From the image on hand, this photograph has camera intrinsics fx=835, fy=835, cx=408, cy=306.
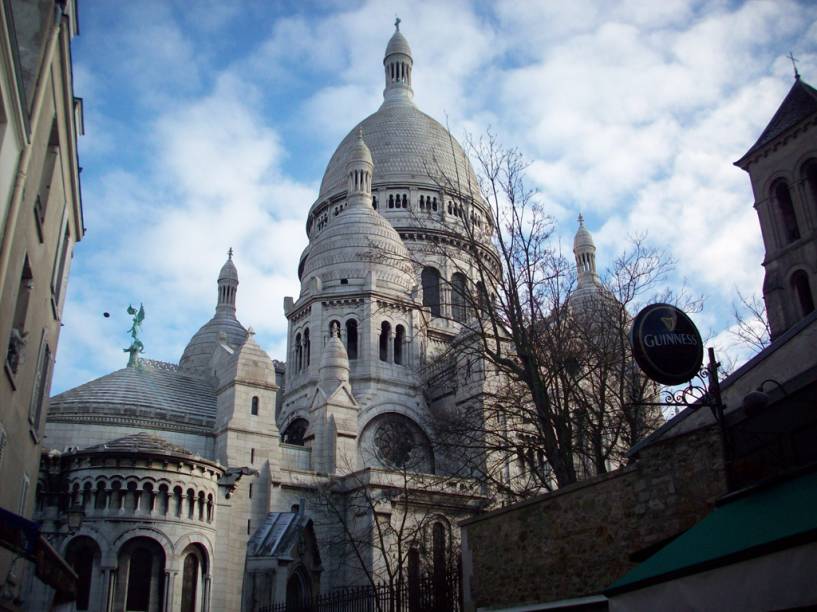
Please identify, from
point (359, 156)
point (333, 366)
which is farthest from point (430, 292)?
point (333, 366)

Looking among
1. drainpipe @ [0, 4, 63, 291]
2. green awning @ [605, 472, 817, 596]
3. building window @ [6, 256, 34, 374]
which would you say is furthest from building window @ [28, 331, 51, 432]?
green awning @ [605, 472, 817, 596]

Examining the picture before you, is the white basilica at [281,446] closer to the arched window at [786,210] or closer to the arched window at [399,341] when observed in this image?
the arched window at [399,341]

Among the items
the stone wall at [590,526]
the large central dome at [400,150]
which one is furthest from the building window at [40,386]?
the large central dome at [400,150]

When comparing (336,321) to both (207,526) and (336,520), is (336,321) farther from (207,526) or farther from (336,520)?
(207,526)

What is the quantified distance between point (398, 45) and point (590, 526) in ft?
223

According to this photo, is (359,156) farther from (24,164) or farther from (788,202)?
(24,164)

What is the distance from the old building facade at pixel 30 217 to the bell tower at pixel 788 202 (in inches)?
892

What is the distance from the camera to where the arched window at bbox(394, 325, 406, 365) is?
1843 inches

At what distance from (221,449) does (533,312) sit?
2019 centimetres

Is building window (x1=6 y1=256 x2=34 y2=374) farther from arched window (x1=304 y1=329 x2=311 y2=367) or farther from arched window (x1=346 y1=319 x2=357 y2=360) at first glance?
arched window (x1=346 y1=319 x2=357 y2=360)

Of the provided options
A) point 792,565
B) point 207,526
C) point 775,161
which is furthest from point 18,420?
point 775,161

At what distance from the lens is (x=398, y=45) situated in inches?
3004

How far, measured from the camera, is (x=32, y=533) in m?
12.3

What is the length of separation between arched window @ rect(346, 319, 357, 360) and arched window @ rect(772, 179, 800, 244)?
2317 centimetres
